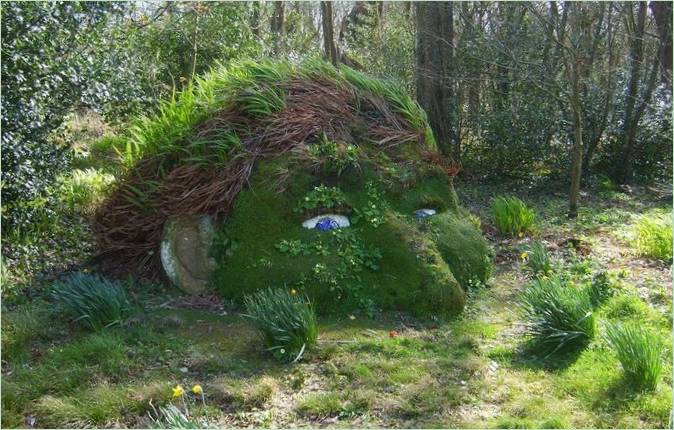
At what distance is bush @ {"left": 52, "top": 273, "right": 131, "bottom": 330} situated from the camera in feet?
16.3

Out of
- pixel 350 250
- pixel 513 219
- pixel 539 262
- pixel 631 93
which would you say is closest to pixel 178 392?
pixel 350 250

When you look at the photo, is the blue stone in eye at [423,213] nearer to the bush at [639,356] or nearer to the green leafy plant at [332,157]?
the green leafy plant at [332,157]

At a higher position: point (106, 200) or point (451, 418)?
point (106, 200)

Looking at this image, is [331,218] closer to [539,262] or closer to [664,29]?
[539,262]

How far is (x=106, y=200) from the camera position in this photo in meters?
6.41

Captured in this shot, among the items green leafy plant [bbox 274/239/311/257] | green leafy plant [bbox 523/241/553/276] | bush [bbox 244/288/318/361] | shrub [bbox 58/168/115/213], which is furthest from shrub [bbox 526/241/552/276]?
shrub [bbox 58/168/115/213]

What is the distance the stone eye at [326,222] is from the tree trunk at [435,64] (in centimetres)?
617

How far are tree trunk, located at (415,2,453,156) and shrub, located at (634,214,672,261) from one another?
15.4 feet

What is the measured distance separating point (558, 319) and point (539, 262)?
211cm

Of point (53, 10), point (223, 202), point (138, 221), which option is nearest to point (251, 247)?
point (223, 202)

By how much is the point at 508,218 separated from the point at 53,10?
5.48m

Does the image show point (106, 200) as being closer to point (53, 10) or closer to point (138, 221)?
point (138, 221)

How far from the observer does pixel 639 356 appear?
3914 millimetres

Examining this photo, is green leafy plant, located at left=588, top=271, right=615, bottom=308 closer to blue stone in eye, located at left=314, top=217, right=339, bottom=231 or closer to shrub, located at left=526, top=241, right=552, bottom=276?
shrub, located at left=526, top=241, right=552, bottom=276
